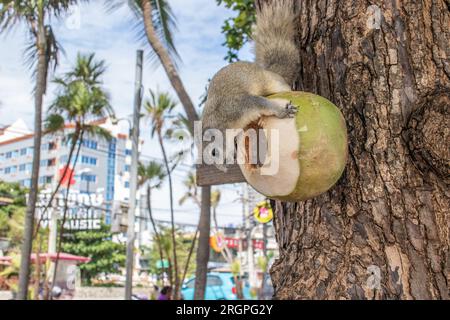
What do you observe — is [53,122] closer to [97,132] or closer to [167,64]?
[97,132]

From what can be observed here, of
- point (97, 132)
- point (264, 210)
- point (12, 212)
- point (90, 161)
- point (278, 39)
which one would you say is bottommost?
point (278, 39)

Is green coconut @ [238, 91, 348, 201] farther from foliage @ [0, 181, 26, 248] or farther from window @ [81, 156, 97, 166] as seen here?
window @ [81, 156, 97, 166]

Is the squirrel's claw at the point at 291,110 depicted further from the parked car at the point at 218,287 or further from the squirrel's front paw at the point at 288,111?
the parked car at the point at 218,287

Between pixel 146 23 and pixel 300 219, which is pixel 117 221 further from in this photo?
pixel 300 219

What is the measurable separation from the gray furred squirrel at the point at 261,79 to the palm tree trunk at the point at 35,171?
5.25 meters

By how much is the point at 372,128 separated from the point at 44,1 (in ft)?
19.4

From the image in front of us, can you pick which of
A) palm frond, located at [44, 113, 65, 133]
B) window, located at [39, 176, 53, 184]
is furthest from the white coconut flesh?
window, located at [39, 176, 53, 184]

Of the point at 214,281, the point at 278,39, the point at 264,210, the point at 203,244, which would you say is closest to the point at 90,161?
the point at 214,281

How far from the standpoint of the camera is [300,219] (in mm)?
1302

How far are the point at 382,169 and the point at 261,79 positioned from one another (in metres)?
0.37

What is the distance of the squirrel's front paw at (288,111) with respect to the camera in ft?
3.51

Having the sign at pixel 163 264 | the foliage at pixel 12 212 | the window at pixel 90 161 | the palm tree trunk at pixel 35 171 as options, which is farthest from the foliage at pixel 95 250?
the palm tree trunk at pixel 35 171

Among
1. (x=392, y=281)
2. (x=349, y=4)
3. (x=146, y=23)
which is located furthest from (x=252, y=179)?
(x=146, y=23)

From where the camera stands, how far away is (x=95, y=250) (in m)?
24.1
